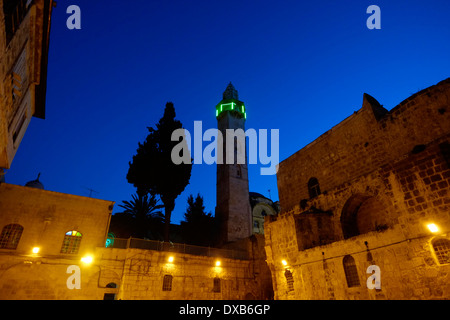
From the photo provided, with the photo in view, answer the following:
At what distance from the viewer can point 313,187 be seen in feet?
57.9

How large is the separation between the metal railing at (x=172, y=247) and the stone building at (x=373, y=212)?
225 inches

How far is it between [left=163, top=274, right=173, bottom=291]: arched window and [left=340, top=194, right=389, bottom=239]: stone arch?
11.2 metres

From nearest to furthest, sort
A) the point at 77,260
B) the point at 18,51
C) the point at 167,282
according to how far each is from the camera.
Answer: the point at 18,51 → the point at 77,260 → the point at 167,282

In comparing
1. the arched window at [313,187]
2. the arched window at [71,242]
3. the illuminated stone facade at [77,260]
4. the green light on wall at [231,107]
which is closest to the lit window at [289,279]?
the arched window at [313,187]

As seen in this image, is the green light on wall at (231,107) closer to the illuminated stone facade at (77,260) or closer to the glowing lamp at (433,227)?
the illuminated stone facade at (77,260)

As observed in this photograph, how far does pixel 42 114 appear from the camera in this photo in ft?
47.4

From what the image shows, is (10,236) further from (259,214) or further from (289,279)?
(259,214)

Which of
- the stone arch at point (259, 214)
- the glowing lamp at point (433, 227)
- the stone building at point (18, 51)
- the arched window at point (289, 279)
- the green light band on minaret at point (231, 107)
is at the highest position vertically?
the green light band on minaret at point (231, 107)

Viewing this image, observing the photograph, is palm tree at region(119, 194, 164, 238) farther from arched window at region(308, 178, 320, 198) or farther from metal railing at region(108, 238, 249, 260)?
arched window at region(308, 178, 320, 198)

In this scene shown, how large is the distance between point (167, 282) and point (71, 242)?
643 cm

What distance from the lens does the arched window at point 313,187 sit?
1734 centimetres

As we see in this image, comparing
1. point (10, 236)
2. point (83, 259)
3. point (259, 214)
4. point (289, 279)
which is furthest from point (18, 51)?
point (259, 214)
